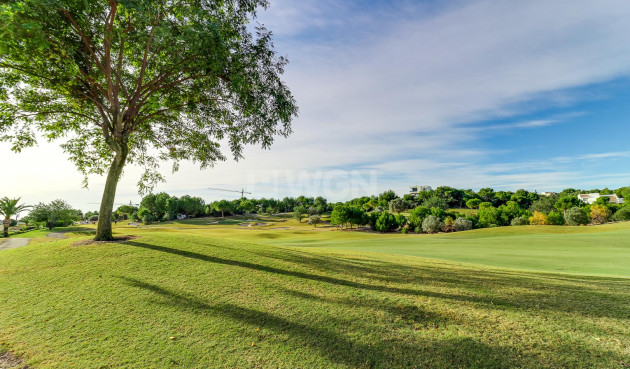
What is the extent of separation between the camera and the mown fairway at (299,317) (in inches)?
146

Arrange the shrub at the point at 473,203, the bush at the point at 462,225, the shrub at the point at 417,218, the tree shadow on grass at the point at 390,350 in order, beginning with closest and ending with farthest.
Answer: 1. the tree shadow on grass at the point at 390,350
2. the bush at the point at 462,225
3. the shrub at the point at 417,218
4. the shrub at the point at 473,203

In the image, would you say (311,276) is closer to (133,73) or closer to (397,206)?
(133,73)

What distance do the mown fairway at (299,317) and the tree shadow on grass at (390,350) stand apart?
0.7 inches

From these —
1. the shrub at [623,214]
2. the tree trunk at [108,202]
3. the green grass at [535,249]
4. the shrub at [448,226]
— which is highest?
the tree trunk at [108,202]

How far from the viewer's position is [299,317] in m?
4.80

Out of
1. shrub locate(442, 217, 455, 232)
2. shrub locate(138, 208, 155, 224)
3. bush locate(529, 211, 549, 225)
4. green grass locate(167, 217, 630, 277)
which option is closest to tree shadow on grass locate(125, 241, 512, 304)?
green grass locate(167, 217, 630, 277)

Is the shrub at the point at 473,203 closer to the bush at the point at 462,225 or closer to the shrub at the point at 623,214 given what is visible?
the shrub at the point at 623,214

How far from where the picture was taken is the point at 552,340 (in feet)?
12.8

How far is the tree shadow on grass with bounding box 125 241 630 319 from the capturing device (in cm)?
519

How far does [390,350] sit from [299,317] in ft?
5.65

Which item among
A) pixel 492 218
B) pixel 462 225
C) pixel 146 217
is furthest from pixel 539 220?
pixel 146 217

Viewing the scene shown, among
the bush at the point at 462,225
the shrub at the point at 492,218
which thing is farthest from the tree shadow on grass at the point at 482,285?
the shrub at the point at 492,218

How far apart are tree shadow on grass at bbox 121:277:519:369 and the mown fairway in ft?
0.06

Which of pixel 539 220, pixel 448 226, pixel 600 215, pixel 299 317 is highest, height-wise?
pixel 299 317
